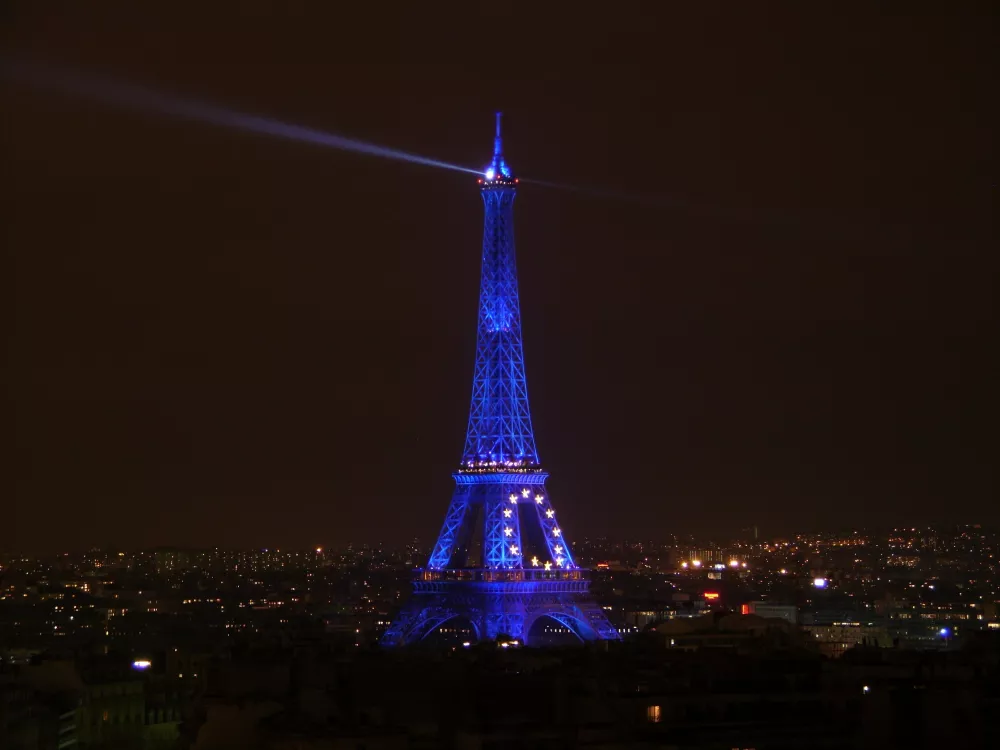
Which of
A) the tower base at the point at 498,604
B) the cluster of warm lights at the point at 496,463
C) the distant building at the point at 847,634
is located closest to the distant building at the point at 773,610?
the distant building at the point at 847,634

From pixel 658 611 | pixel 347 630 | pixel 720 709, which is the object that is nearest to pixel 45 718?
pixel 720 709

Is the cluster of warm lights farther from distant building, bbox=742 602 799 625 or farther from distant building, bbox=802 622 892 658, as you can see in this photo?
distant building, bbox=742 602 799 625

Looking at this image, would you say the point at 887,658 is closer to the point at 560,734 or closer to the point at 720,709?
the point at 720,709

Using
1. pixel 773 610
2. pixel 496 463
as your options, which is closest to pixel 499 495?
pixel 496 463

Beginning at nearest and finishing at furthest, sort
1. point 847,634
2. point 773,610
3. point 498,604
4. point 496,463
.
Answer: point 498,604 → point 496,463 → point 847,634 → point 773,610

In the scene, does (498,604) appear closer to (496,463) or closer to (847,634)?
(496,463)

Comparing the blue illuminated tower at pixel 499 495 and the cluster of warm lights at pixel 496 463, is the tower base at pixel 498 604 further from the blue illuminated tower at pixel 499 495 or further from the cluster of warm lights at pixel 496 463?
the cluster of warm lights at pixel 496 463
